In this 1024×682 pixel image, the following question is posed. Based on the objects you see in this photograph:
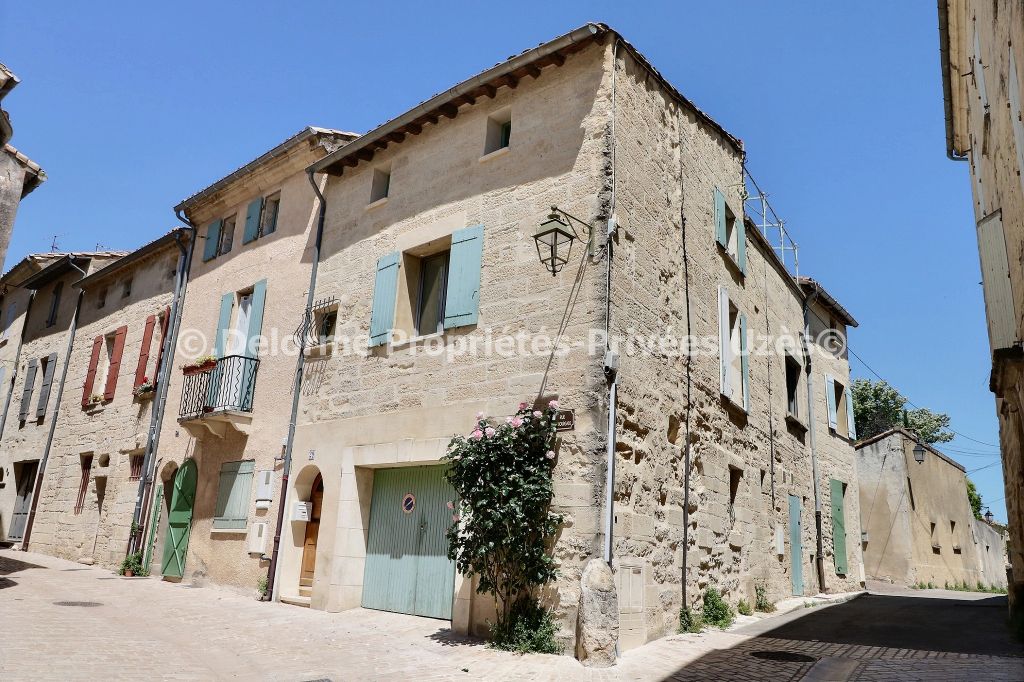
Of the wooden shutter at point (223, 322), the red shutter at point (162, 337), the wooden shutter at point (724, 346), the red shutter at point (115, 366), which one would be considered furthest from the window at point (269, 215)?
the wooden shutter at point (724, 346)

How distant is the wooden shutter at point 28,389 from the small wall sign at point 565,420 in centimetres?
1635

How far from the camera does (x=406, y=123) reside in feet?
32.6

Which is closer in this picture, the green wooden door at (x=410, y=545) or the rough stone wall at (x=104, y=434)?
the green wooden door at (x=410, y=545)

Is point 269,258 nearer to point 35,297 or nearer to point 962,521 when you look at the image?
point 35,297

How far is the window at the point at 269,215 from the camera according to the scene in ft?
41.2

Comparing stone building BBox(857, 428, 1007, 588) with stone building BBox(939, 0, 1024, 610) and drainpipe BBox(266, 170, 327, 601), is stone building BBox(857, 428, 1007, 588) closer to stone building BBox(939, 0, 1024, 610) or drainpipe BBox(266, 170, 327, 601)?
stone building BBox(939, 0, 1024, 610)

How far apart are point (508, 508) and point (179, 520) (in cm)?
763

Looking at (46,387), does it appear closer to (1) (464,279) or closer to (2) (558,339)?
(1) (464,279)

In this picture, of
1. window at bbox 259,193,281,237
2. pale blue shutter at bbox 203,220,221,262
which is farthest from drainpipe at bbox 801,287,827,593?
pale blue shutter at bbox 203,220,221,262

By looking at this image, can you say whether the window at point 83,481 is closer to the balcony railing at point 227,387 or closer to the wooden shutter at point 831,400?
the balcony railing at point 227,387

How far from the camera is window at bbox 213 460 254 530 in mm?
10977

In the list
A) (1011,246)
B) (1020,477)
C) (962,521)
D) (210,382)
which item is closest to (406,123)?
(210,382)

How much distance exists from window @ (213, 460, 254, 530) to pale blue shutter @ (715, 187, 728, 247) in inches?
306

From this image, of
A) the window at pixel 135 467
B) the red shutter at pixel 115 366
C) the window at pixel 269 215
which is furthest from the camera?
the red shutter at pixel 115 366
